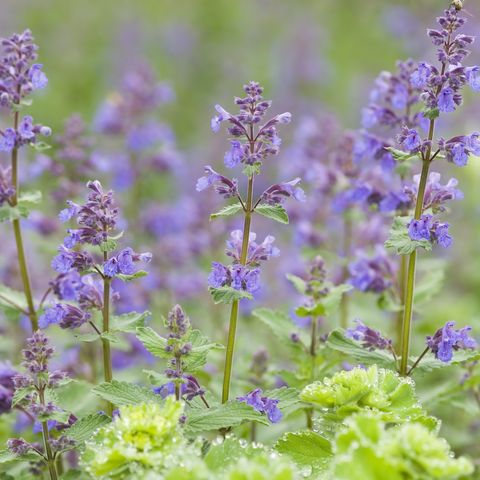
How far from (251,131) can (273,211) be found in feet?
1.08

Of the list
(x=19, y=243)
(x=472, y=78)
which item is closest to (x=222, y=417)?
(x=19, y=243)

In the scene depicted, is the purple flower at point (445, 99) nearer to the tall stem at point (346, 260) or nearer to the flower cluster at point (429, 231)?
the flower cluster at point (429, 231)

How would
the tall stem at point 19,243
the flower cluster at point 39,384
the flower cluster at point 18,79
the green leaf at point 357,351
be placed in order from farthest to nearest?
the tall stem at point 19,243 → the flower cluster at point 18,79 → the green leaf at point 357,351 → the flower cluster at point 39,384

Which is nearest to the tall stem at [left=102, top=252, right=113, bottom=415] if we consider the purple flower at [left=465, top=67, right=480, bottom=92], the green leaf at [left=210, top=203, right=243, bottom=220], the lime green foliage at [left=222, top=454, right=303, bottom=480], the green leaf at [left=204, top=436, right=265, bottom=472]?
the green leaf at [left=210, top=203, right=243, bottom=220]

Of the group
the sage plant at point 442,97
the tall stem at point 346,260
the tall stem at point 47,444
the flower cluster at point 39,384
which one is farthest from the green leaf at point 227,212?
the tall stem at point 346,260

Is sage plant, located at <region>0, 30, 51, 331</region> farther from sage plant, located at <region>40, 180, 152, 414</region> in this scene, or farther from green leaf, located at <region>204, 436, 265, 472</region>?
green leaf, located at <region>204, 436, 265, 472</region>

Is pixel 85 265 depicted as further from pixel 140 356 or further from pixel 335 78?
pixel 335 78

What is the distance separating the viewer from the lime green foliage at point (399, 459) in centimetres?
239

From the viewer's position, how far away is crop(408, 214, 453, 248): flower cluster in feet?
10.4

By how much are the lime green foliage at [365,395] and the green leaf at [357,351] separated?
369 mm

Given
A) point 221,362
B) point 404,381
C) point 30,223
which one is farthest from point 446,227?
point 30,223

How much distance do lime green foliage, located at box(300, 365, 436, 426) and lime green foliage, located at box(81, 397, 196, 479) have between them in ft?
1.97

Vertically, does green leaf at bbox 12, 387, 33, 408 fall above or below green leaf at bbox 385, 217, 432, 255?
below

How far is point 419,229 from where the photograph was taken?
318 centimetres
